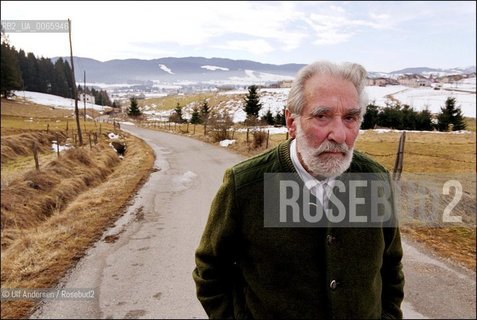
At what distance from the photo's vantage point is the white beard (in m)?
1.66

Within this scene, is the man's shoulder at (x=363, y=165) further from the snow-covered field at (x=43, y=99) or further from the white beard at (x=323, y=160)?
the snow-covered field at (x=43, y=99)

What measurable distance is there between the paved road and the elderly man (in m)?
2.88

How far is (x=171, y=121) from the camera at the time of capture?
63.1 metres

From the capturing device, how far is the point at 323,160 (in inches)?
65.7

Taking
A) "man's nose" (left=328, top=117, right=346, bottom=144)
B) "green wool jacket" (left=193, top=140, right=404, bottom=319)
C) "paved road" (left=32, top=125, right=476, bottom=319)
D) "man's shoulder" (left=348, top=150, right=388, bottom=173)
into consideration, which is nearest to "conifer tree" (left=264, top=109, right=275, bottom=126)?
"paved road" (left=32, top=125, right=476, bottom=319)

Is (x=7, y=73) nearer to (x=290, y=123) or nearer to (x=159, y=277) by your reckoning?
(x=159, y=277)

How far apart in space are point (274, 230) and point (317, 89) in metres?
0.74

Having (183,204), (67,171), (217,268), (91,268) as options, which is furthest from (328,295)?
(67,171)

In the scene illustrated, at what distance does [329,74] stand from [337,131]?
0.28 meters

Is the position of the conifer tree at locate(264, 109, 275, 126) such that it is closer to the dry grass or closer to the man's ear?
the dry grass

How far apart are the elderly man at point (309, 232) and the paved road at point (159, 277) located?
2.88 m

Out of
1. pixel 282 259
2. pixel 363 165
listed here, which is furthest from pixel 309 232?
pixel 363 165

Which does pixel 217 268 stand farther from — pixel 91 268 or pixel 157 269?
pixel 91 268

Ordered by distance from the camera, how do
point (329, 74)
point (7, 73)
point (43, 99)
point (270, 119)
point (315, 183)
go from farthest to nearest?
point (43, 99) → point (7, 73) → point (270, 119) → point (315, 183) → point (329, 74)
